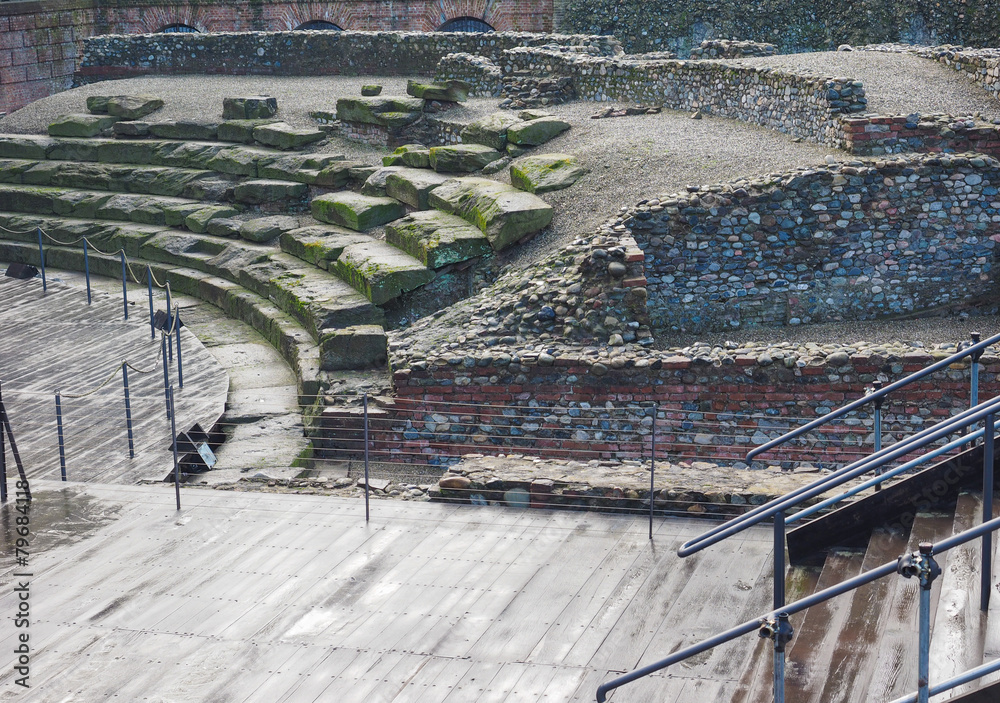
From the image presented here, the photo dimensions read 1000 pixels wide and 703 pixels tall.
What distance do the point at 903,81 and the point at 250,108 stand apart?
34.2ft

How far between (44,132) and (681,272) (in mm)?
13717

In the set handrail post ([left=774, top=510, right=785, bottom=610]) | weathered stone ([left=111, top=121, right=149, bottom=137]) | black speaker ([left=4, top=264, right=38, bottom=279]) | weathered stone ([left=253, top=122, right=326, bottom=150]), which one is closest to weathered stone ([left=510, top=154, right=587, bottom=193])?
weathered stone ([left=253, top=122, right=326, bottom=150])

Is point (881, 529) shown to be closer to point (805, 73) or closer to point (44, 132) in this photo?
point (805, 73)

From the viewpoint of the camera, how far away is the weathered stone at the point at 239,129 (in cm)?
1830

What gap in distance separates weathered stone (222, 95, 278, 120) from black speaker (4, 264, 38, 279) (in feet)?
14.9

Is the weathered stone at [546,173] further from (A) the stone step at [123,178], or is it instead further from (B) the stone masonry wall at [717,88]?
(A) the stone step at [123,178]

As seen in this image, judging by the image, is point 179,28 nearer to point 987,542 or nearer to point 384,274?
point 384,274

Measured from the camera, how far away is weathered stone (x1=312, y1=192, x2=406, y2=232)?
14.5 m

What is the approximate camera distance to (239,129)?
18.4 meters

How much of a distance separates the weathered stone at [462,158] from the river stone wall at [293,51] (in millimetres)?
5824

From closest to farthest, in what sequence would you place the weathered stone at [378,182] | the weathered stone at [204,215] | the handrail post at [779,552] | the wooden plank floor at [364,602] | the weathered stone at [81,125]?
1. the handrail post at [779,552]
2. the wooden plank floor at [364,602]
3. the weathered stone at [378,182]
4. the weathered stone at [204,215]
5. the weathered stone at [81,125]

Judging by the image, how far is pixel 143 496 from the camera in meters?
7.68

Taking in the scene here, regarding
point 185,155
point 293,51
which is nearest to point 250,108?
point 185,155

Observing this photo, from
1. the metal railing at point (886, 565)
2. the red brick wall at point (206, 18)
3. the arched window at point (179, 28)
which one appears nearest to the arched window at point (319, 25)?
the red brick wall at point (206, 18)
